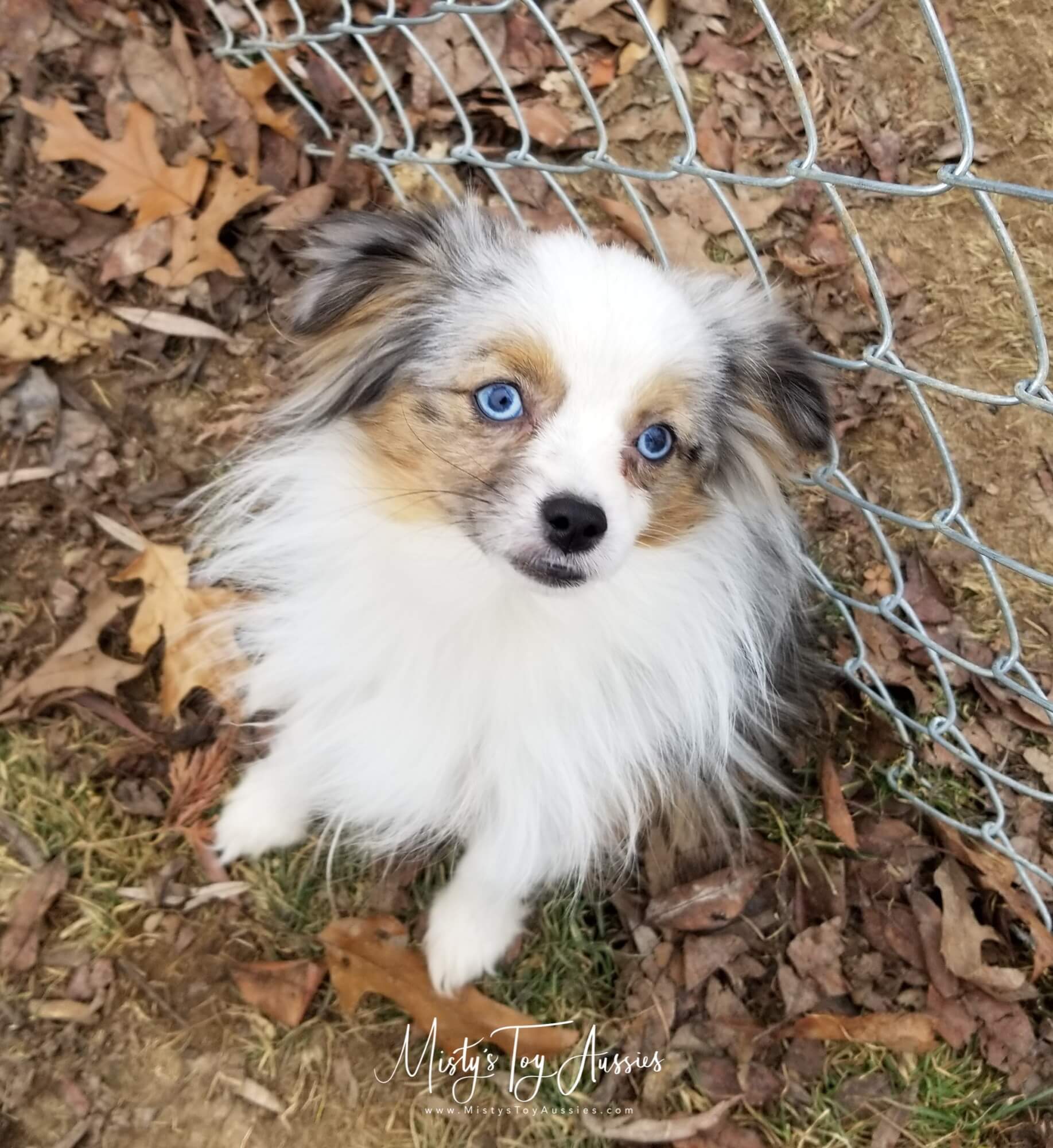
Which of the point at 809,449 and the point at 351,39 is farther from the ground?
the point at 351,39

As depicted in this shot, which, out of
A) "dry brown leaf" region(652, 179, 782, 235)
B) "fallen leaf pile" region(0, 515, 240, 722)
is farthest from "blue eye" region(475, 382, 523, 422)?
"dry brown leaf" region(652, 179, 782, 235)

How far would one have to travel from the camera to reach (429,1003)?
2.33 metres

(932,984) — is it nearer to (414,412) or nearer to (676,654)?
(676,654)

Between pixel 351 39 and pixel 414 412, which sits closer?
pixel 414 412

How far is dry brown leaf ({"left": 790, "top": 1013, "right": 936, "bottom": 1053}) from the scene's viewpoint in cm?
238

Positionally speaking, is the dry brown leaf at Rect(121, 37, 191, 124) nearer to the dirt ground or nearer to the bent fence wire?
the dirt ground

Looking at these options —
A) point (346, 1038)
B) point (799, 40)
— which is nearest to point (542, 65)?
point (799, 40)

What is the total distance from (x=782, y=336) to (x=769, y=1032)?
1.67 m

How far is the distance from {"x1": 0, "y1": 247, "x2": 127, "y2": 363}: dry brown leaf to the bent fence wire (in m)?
0.84

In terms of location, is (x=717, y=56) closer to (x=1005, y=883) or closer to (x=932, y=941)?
(x=1005, y=883)

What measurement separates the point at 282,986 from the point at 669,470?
1.57 m

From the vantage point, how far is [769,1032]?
2.40 metres

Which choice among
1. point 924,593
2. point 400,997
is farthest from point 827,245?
point 400,997

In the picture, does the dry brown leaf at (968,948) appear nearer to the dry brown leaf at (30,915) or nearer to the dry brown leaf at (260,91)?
the dry brown leaf at (30,915)
